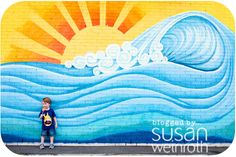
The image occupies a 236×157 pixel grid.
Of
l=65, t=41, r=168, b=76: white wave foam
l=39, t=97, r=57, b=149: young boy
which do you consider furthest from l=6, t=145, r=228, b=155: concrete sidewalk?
l=65, t=41, r=168, b=76: white wave foam

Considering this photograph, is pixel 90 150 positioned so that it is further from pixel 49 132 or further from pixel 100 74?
pixel 100 74

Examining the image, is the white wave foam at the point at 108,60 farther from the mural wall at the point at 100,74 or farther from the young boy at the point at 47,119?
the young boy at the point at 47,119

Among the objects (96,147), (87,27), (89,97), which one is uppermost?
(87,27)

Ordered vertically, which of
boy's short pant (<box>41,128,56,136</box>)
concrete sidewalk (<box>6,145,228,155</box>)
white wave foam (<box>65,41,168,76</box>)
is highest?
white wave foam (<box>65,41,168,76</box>)

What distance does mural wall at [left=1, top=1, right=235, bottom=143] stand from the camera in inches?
439

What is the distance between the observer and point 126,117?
1113 centimetres

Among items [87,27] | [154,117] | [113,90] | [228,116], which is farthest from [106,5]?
[228,116]

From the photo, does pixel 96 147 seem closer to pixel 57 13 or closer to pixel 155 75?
pixel 155 75

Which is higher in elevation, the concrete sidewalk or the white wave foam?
the white wave foam

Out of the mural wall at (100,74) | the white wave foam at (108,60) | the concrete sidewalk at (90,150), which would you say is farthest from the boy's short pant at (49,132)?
the white wave foam at (108,60)

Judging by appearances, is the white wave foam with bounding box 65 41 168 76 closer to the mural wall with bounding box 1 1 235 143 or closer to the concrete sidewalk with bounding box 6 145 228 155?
the mural wall with bounding box 1 1 235 143

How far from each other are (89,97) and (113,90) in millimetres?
467

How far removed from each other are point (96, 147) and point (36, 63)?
6.32 feet

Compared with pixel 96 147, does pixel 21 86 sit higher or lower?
higher
